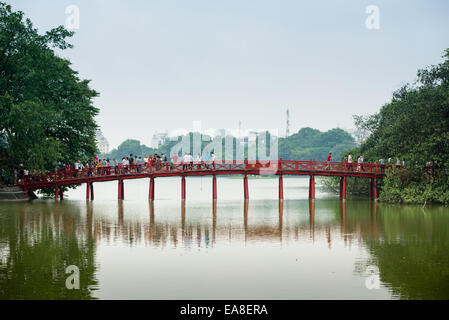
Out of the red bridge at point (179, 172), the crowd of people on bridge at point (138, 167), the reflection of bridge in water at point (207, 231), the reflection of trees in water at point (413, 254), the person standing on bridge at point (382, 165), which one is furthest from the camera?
the person standing on bridge at point (382, 165)

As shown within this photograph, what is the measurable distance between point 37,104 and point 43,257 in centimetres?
2362

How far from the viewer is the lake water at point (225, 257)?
13531 millimetres

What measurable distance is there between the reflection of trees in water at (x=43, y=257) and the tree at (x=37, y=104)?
37.8 feet

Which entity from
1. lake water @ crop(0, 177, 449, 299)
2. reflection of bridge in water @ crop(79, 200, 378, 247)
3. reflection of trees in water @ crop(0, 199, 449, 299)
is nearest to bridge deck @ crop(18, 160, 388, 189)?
reflection of trees in water @ crop(0, 199, 449, 299)

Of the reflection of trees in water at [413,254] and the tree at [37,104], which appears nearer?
the reflection of trees in water at [413,254]

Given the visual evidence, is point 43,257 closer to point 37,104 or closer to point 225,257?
point 225,257

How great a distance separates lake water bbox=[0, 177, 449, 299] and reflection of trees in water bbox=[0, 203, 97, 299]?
1.2 inches

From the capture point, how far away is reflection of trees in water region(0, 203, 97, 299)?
13.4 m

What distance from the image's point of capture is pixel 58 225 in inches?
1047

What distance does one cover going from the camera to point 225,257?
58.7ft

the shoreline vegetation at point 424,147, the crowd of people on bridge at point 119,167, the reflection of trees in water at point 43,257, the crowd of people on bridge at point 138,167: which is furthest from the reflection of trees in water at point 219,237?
the crowd of people on bridge at point 119,167

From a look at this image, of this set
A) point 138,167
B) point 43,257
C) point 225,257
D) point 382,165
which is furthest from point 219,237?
point 382,165

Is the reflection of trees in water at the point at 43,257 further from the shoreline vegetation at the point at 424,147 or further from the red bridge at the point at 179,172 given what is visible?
the shoreline vegetation at the point at 424,147
